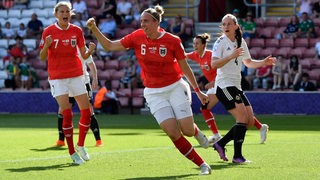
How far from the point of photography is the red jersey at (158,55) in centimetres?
1147

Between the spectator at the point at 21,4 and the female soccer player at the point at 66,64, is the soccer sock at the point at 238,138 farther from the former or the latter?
the spectator at the point at 21,4

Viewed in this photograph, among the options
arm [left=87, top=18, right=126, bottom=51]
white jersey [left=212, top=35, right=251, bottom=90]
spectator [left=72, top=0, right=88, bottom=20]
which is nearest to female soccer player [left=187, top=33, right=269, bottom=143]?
white jersey [left=212, top=35, right=251, bottom=90]

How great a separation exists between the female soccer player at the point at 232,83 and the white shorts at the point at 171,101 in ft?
4.76

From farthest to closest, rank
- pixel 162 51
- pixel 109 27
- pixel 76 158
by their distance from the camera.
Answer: pixel 109 27
pixel 76 158
pixel 162 51

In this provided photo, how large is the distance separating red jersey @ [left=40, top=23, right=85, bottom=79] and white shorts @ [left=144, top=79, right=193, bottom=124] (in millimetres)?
2661

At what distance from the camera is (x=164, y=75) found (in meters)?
11.6

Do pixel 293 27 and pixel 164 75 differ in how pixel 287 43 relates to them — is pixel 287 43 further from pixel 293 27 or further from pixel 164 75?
pixel 164 75

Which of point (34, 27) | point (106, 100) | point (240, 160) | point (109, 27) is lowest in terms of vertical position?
point (106, 100)

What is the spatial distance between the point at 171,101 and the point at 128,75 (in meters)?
20.6

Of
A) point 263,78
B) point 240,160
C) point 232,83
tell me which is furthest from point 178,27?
point 240,160

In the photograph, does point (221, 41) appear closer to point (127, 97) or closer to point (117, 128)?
point (117, 128)

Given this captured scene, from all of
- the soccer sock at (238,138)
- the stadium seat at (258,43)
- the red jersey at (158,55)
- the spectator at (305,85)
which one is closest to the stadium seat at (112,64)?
the stadium seat at (258,43)

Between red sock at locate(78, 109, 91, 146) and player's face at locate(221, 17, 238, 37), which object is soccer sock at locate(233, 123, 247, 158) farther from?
red sock at locate(78, 109, 91, 146)

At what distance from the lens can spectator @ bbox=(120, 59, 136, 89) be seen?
31.8 m
